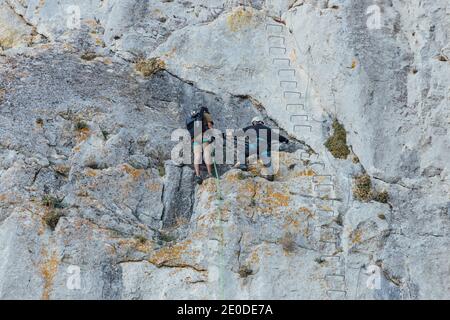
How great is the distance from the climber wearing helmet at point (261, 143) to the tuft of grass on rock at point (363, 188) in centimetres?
232

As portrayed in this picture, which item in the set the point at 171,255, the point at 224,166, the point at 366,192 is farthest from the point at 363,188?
the point at 171,255

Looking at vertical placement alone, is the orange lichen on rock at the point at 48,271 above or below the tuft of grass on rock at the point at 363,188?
below

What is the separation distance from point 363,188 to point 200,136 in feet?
15.2

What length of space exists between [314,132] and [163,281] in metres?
6.32

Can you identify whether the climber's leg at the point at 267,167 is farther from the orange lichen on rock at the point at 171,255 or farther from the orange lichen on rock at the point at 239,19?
the orange lichen on rock at the point at 239,19

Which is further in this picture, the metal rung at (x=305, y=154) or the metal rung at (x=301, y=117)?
the metal rung at (x=301, y=117)

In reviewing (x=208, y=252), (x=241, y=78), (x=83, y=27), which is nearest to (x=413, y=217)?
(x=208, y=252)

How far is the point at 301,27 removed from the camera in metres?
26.2

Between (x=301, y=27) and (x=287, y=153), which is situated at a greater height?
(x=301, y=27)

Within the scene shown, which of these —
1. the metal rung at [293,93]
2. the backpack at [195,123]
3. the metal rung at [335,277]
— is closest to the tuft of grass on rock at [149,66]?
the backpack at [195,123]

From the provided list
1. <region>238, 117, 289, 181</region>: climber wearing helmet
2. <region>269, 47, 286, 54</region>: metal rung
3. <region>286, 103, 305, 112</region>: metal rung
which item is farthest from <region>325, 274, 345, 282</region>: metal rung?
<region>269, 47, 286, 54</region>: metal rung

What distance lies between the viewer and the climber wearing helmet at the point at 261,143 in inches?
937

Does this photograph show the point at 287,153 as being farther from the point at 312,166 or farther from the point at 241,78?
the point at 241,78
